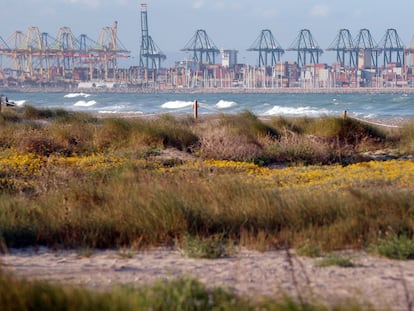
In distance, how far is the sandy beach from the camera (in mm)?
4824

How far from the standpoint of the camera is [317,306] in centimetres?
377

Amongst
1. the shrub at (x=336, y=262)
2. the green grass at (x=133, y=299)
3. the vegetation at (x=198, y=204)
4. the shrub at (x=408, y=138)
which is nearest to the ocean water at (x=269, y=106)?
the shrub at (x=408, y=138)

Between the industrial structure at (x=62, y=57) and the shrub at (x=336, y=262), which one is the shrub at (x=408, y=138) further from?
the industrial structure at (x=62, y=57)

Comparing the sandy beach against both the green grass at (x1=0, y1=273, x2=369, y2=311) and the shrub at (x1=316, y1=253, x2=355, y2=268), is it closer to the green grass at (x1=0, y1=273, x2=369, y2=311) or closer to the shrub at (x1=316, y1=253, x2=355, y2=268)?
the shrub at (x1=316, y1=253, x2=355, y2=268)

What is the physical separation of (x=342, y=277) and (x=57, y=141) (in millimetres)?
9690

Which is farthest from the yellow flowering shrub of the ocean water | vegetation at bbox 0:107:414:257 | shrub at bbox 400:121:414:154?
the ocean water

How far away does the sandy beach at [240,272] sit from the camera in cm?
482

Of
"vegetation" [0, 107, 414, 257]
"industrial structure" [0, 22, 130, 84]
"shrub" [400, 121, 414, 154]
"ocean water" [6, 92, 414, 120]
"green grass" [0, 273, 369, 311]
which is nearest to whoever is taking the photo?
"green grass" [0, 273, 369, 311]

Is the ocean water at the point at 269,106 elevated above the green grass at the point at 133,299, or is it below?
below

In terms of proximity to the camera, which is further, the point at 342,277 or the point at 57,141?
the point at 57,141

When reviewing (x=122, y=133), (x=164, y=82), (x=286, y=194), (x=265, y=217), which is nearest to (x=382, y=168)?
(x=286, y=194)

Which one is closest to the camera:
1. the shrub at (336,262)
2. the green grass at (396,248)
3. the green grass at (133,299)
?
the green grass at (133,299)

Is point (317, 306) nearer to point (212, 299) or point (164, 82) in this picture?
point (212, 299)

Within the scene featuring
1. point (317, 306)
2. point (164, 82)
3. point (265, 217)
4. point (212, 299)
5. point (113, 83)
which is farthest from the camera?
point (164, 82)
